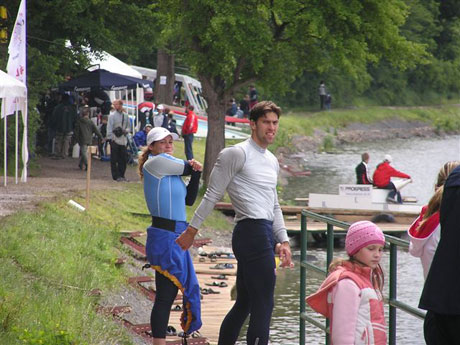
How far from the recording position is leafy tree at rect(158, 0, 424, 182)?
24047 millimetres

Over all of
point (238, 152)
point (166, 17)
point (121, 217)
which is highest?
point (166, 17)

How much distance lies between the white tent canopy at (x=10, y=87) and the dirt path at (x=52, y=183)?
5.13 ft

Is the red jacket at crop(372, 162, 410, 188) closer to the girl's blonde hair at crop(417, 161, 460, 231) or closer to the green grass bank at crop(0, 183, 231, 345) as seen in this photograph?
the green grass bank at crop(0, 183, 231, 345)

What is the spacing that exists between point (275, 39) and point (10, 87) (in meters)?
9.25

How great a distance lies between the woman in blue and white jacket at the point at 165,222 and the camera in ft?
27.4

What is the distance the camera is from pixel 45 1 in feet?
85.1

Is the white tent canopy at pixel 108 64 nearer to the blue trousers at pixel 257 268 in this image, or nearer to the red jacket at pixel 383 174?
the red jacket at pixel 383 174

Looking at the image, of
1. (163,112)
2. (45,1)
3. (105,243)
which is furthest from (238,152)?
(163,112)

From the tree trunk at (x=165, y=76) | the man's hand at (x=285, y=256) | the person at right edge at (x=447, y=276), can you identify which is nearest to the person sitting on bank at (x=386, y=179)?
the man's hand at (x=285, y=256)

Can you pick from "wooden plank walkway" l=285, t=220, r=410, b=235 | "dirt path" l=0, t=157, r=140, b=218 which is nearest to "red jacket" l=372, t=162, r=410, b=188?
Result: "wooden plank walkway" l=285, t=220, r=410, b=235

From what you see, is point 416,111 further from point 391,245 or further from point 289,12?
point 391,245

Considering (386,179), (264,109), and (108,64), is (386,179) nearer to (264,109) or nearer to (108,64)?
(108,64)

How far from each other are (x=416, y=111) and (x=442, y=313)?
66.1m

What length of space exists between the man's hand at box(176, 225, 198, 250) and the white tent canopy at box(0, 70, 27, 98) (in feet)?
32.1
